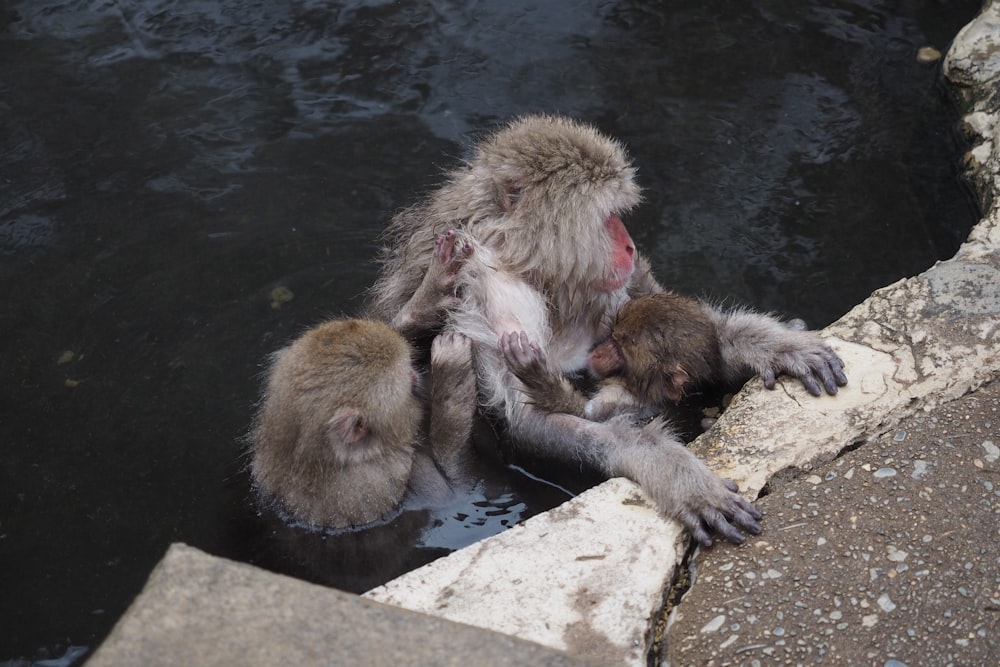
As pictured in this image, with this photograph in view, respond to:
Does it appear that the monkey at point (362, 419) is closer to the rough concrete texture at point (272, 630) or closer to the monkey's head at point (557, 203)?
the monkey's head at point (557, 203)

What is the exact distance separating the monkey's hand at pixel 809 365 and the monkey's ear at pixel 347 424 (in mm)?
1908

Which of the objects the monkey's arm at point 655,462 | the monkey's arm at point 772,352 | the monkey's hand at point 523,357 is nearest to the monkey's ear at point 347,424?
the monkey's hand at point 523,357

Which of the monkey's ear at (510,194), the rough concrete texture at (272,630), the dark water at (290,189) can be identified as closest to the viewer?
the rough concrete texture at (272,630)

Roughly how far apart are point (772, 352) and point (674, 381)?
482 millimetres

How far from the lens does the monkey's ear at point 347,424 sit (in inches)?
187

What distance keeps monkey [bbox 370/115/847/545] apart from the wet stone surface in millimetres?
637

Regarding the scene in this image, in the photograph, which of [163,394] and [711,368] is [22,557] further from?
[711,368]

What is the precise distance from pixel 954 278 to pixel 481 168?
239 cm

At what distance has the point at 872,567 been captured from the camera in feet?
13.2

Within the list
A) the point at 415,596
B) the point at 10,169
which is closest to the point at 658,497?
the point at 415,596

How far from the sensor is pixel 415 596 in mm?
3992

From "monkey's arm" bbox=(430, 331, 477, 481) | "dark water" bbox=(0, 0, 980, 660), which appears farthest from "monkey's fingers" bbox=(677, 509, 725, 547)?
"monkey's arm" bbox=(430, 331, 477, 481)

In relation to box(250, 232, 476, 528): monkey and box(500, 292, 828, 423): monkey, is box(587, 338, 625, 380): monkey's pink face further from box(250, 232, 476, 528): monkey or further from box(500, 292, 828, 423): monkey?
box(250, 232, 476, 528): monkey

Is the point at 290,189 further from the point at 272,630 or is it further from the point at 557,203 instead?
the point at 272,630
